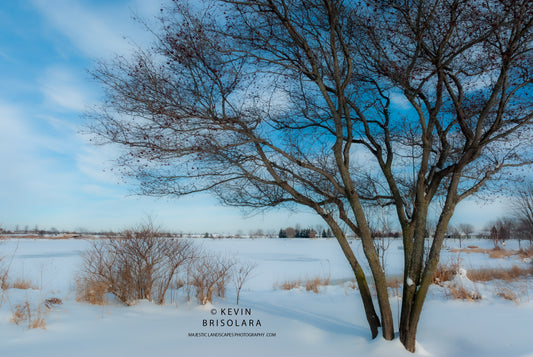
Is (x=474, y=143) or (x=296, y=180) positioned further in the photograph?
(x=296, y=180)

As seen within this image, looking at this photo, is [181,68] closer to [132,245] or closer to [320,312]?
[132,245]

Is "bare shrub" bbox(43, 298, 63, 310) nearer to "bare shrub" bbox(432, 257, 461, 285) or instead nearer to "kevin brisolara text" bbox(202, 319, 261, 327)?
→ "kevin brisolara text" bbox(202, 319, 261, 327)

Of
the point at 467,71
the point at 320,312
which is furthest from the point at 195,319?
the point at 467,71

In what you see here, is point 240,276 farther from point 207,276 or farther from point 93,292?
point 93,292

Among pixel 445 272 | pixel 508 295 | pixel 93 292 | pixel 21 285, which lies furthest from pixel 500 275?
pixel 21 285

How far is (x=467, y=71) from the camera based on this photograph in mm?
4656

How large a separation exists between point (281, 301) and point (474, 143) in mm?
5150

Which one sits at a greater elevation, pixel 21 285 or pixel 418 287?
pixel 418 287

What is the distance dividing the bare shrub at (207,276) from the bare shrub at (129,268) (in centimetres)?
45

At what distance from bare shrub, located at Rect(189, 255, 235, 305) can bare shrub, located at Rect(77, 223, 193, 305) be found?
1.46 feet

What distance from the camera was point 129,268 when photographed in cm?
676

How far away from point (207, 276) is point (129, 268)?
159 centimetres

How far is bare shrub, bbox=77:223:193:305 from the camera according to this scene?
6660 millimetres

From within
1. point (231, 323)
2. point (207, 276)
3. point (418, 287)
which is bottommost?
point (231, 323)
